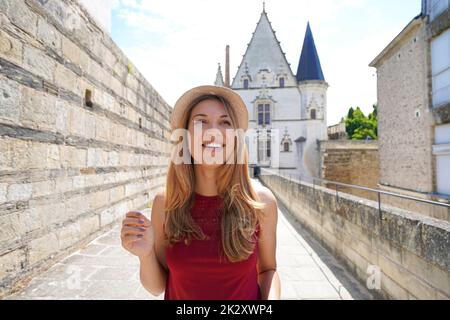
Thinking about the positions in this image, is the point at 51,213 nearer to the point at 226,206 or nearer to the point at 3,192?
the point at 3,192

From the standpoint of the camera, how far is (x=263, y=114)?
29.9m

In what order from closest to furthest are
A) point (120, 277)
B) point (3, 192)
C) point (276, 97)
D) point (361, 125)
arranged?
point (3, 192) → point (120, 277) → point (276, 97) → point (361, 125)

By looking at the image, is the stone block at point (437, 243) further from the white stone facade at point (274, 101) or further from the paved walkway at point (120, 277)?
the white stone facade at point (274, 101)

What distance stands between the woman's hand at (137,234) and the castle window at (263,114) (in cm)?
2933

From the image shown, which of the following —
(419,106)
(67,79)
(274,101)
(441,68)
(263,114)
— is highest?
(274,101)

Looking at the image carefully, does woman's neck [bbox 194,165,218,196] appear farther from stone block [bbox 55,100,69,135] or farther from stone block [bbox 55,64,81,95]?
stone block [bbox 55,64,81,95]

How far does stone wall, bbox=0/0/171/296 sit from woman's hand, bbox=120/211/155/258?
200 centimetres

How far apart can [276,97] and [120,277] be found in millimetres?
28632

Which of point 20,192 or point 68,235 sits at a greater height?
point 20,192

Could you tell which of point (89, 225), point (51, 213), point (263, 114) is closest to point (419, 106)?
point (89, 225)

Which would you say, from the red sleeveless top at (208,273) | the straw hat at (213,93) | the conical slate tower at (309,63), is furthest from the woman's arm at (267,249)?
the conical slate tower at (309,63)

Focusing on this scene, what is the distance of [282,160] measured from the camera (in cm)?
2911
